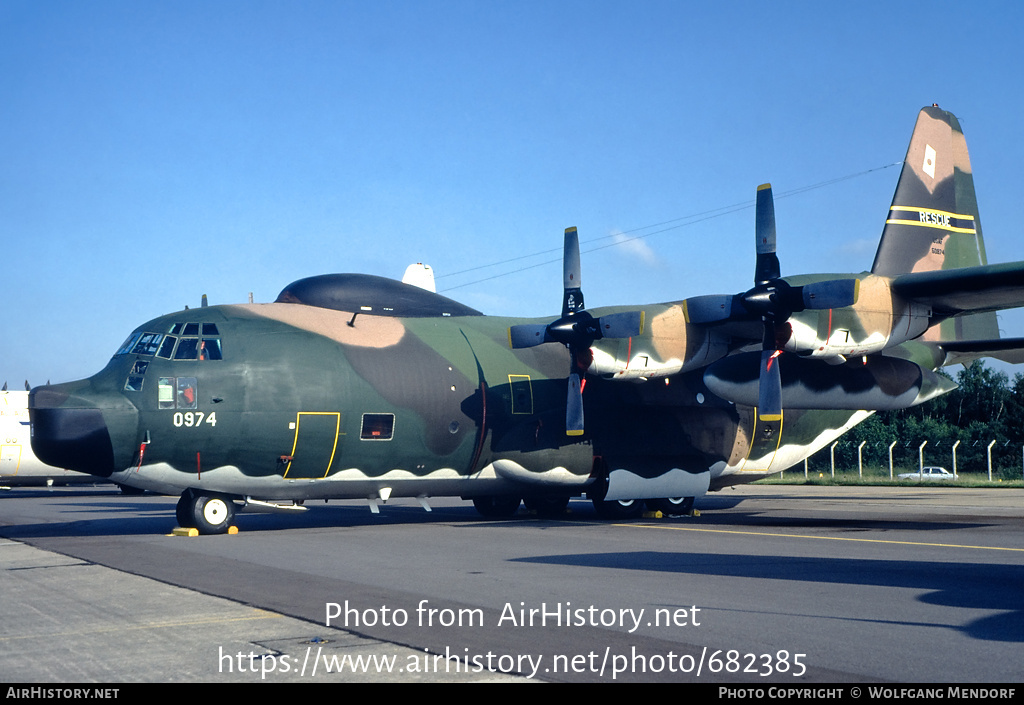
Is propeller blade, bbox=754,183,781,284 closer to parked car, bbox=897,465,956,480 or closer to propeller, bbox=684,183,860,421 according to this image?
propeller, bbox=684,183,860,421

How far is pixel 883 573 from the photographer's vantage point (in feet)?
37.1

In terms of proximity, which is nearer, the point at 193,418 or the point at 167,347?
the point at 193,418

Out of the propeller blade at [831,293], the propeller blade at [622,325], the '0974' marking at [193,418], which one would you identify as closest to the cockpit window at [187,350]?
the '0974' marking at [193,418]

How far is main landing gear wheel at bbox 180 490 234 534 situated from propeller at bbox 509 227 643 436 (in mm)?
6637

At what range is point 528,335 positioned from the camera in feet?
65.7

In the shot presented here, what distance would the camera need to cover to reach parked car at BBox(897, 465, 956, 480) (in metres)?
43.0

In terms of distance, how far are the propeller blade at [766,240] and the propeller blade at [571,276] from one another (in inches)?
145

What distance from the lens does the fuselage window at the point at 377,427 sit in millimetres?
18047

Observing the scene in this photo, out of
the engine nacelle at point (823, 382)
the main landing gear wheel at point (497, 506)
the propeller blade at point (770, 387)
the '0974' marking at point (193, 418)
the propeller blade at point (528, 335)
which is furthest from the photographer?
the main landing gear wheel at point (497, 506)

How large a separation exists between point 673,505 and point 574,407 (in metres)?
4.63

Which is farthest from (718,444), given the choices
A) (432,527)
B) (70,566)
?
(70,566)

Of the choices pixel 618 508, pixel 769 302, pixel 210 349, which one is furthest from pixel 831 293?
pixel 210 349

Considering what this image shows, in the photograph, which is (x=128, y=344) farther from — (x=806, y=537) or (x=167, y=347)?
(x=806, y=537)

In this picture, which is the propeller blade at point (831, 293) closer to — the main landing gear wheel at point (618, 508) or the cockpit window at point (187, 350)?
the main landing gear wheel at point (618, 508)
